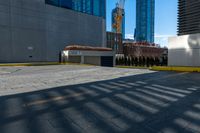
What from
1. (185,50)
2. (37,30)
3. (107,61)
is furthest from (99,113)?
(107,61)

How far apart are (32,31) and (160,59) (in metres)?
22.3

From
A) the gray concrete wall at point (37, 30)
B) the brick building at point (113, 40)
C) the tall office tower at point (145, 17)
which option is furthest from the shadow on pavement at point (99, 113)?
the tall office tower at point (145, 17)

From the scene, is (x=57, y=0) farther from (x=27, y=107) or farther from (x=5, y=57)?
(x=27, y=107)

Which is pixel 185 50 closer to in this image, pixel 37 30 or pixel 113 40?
pixel 37 30

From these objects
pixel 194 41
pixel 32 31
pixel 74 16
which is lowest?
pixel 194 41

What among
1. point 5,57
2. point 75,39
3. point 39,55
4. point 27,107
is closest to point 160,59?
point 75,39

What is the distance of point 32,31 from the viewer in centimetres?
3266

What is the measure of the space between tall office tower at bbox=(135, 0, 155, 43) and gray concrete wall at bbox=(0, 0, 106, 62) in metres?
151

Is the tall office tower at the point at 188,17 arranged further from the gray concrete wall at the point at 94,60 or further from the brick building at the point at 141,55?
the gray concrete wall at the point at 94,60

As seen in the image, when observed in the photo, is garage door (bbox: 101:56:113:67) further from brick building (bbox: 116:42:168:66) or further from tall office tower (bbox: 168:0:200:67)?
tall office tower (bbox: 168:0:200:67)

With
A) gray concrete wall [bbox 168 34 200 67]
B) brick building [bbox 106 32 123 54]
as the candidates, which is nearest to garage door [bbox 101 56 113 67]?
gray concrete wall [bbox 168 34 200 67]

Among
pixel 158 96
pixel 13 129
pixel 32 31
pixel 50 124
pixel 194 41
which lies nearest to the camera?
pixel 13 129

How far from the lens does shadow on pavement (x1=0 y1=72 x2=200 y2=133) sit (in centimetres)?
355

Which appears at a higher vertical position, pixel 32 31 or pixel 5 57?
pixel 32 31
